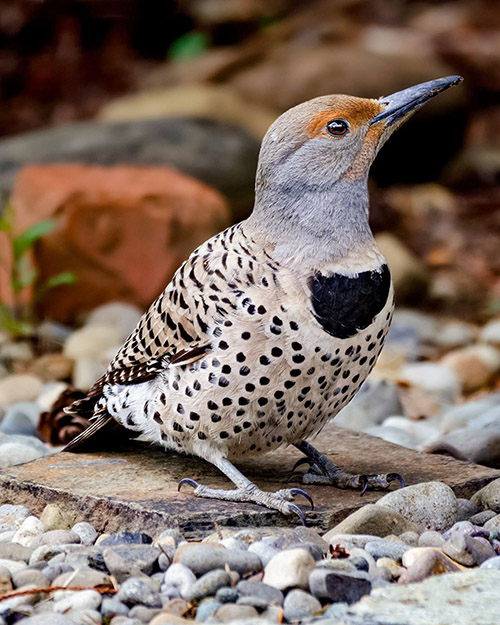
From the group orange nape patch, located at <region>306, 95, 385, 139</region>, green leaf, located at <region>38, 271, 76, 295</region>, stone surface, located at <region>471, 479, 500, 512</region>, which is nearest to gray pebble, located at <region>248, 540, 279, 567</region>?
stone surface, located at <region>471, 479, 500, 512</region>

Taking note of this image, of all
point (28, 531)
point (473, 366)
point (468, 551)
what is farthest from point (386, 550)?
point (473, 366)

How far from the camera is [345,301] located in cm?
396

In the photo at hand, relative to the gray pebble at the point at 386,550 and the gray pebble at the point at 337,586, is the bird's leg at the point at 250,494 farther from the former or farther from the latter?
the gray pebble at the point at 337,586

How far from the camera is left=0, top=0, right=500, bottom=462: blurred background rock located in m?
8.09

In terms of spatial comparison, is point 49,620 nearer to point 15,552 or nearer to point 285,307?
point 15,552

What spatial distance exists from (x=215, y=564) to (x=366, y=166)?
1.76m

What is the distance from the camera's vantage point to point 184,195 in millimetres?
8430

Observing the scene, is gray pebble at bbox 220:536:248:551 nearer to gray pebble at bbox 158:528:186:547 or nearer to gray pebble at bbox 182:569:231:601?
gray pebble at bbox 158:528:186:547

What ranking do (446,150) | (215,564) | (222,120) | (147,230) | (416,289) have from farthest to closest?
(446,150), (222,120), (416,289), (147,230), (215,564)

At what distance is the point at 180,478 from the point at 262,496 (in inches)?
20.1

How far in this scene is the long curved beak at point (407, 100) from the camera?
4.21 meters

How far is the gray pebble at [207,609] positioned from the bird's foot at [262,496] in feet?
2.66

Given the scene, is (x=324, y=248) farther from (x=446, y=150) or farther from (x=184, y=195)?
(x=446, y=150)


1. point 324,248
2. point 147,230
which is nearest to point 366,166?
point 324,248
